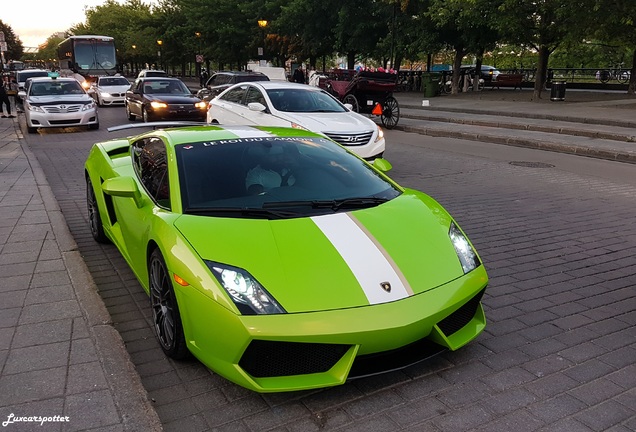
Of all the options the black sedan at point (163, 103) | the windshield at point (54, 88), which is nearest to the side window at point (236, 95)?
the black sedan at point (163, 103)

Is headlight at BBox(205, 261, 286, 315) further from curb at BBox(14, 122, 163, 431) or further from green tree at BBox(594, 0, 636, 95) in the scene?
green tree at BBox(594, 0, 636, 95)

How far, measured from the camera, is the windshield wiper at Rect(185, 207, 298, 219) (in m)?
3.40

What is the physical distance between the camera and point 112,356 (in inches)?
126

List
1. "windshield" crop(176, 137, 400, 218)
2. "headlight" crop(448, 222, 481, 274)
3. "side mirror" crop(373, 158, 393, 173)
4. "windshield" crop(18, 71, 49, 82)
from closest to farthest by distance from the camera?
"headlight" crop(448, 222, 481, 274) → "windshield" crop(176, 137, 400, 218) → "side mirror" crop(373, 158, 393, 173) → "windshield" crop(18, 71, 49, 82)

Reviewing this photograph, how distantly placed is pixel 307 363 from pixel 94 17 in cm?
10442

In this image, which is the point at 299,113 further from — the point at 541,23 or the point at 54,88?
the point at 541,23

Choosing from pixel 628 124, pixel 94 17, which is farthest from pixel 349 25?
pixel 94 17

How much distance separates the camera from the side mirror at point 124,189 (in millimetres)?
3920

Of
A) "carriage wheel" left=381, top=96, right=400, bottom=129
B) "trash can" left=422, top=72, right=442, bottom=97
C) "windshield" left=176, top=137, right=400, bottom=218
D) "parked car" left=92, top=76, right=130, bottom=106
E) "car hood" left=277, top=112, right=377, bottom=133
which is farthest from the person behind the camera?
"trash can" left=422, top=72, right=442, bottom=97

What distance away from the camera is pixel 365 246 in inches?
124

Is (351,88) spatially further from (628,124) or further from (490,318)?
(490,318)

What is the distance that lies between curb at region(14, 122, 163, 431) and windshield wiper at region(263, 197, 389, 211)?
128 cm

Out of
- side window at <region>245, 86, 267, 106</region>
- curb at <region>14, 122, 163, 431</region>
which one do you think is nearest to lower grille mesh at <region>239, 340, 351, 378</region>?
curb at <region>14, 122, 163, 431</region>

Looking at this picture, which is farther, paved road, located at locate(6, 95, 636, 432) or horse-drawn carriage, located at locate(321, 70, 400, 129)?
horse-drawn carriage, located at locate(321, 70, 400, 129)
